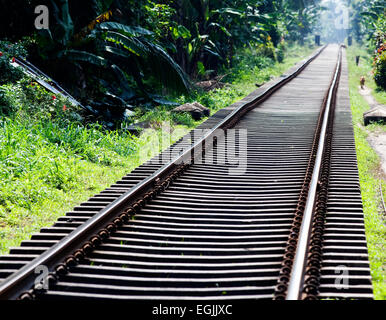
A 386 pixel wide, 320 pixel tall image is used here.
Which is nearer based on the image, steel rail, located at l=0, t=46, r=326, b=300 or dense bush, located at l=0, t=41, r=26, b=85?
steel rail, located at l=0, t=46, r=326, b=300

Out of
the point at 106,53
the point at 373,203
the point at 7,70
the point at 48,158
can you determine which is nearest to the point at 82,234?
the point at 48,158

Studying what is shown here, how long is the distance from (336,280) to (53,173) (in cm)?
447

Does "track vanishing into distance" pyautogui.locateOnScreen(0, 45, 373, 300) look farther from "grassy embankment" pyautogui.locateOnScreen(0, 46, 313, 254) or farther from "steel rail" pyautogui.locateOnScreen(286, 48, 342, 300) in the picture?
"grassy embankment" pyautogui.locateOnScreen(0, 46, 313, 254)

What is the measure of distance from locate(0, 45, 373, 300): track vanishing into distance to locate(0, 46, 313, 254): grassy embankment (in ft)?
1.79

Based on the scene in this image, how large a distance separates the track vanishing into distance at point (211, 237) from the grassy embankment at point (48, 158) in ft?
1.79

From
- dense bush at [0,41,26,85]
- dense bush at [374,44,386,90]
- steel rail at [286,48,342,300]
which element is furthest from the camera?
dense bush at [374,44,386,90]

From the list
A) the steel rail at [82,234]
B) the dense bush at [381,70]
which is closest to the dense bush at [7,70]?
the steel rail at [82,234]

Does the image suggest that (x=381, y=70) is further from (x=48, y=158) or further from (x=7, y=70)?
(x=48, y=158)

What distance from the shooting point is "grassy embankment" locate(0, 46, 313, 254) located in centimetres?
→ 577

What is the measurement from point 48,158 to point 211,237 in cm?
355

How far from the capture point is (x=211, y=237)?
478 cm

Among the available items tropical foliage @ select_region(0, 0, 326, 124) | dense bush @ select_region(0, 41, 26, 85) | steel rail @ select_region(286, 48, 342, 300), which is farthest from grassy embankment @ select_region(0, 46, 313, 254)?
steel rail @ select_region(286, 48, 342, 300)

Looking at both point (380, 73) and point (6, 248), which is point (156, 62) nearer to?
point (6, 248)
